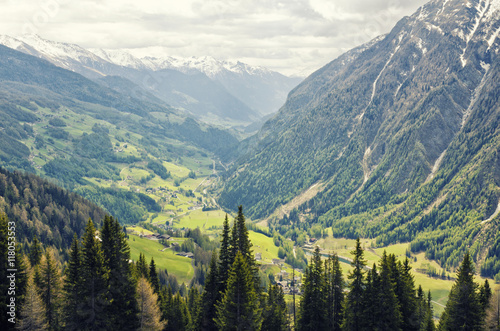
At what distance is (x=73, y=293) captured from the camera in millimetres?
56656

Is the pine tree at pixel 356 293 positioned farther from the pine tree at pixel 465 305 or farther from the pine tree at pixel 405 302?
the pine tree at pixel 465 305

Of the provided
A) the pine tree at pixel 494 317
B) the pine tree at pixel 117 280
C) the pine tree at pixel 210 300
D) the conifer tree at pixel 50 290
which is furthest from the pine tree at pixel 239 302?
the pine tree at pixel 494 317

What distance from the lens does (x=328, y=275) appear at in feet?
259

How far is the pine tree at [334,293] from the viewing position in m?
78.7

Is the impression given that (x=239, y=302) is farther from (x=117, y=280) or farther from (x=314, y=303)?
(x=314, y=303)

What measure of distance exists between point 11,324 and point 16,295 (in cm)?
378

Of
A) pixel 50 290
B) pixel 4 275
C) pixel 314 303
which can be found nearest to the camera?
pixel 4 275

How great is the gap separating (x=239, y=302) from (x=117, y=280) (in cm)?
1572

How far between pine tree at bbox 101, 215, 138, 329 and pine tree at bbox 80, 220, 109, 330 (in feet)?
3.12

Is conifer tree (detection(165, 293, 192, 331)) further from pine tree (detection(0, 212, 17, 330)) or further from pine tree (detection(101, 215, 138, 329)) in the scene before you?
pine tree (detection(0, 212, 17, 330))

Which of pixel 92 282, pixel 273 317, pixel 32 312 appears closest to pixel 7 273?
pixel 32 312

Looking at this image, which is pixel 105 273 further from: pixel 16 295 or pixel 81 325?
pixel 16 295

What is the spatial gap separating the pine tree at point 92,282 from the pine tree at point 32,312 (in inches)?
233

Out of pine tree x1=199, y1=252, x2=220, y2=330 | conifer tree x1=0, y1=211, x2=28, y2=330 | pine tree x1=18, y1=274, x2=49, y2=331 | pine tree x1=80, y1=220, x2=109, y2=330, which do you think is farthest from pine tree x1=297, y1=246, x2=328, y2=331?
conifer tree x1=0, y1=211, x2=28, y2=330
